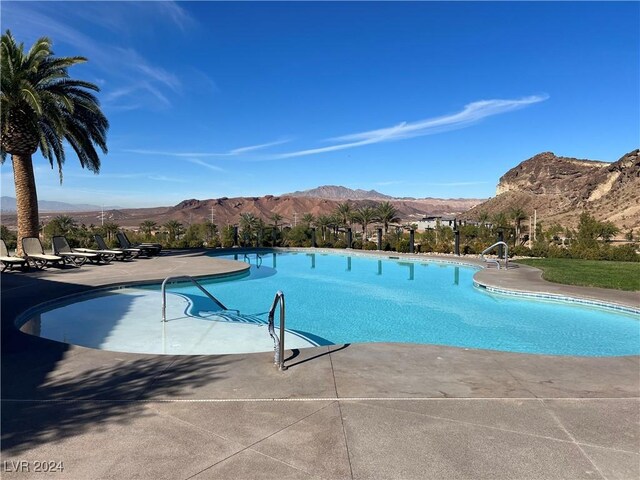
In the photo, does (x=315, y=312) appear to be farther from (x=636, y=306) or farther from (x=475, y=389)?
(x=636, y=306)

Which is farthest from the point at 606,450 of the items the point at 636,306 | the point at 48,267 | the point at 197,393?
the point at 48,267

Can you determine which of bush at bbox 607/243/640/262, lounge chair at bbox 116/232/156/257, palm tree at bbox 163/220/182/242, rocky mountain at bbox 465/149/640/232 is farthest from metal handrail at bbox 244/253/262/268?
rocky mountain at bbox 465/149/640/232

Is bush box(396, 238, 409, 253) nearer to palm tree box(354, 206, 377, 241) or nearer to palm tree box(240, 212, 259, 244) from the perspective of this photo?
palm tree box(240, 212, 259, 244)

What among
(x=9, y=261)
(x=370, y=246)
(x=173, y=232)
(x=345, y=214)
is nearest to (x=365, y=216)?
(x=345, y=214)

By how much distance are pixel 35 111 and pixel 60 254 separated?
16.7 ft

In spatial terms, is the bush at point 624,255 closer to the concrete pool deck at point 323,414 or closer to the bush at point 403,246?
the bush at point 403,246

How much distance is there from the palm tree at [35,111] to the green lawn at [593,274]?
1666 centimetres

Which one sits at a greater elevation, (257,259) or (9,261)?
(9,261)

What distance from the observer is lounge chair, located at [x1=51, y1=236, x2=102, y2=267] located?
49.6ft

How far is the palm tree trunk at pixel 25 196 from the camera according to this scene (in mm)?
14422

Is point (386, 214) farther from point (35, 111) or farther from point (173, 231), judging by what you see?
point (35, 111)

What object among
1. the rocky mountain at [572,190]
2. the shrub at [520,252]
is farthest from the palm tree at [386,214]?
the rocky mountain at [572,190]

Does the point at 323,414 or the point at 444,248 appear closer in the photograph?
the point at 323,414

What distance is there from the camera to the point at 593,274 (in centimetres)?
1370
